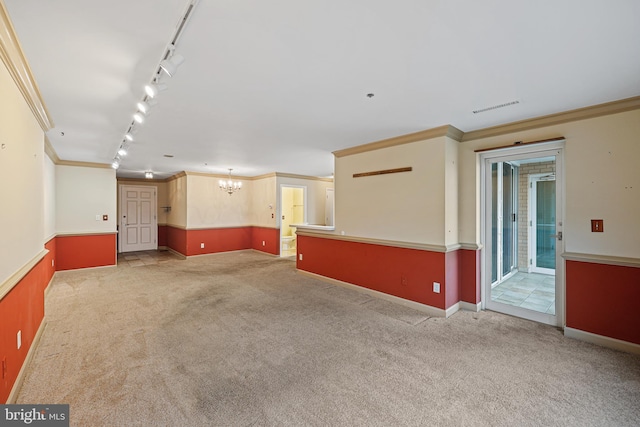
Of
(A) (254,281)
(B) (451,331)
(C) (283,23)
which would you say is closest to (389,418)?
(B) (451,331)

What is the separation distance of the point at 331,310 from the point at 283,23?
3.28 meters

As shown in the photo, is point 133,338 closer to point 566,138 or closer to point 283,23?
point 283,23

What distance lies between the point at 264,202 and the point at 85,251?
14.1 ft

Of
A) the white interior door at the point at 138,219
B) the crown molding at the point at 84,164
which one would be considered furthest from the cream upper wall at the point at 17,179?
the white interior door at the point at 138,219

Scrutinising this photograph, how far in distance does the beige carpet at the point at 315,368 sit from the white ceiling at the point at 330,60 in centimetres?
245

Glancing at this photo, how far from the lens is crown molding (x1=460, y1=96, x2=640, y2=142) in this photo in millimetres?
2707

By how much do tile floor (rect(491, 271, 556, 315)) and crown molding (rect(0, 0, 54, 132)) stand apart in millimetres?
5263

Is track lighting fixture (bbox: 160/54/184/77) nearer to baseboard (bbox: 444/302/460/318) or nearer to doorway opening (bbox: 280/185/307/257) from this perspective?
baseboard (bbox: 444/302/460/318)

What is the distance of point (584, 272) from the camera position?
297 cm

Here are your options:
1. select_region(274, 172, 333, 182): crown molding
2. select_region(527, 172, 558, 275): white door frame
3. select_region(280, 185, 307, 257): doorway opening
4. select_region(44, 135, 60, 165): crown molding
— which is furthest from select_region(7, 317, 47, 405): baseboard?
select_region(527, 172, 558, 275): white door frame

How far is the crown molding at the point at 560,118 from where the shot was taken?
2707 mm

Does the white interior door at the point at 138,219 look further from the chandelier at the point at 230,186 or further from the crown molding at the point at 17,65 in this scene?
the crown molding at the point at 17,65

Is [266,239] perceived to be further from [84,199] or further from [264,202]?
[84,199]

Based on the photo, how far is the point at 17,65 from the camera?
1925mm
